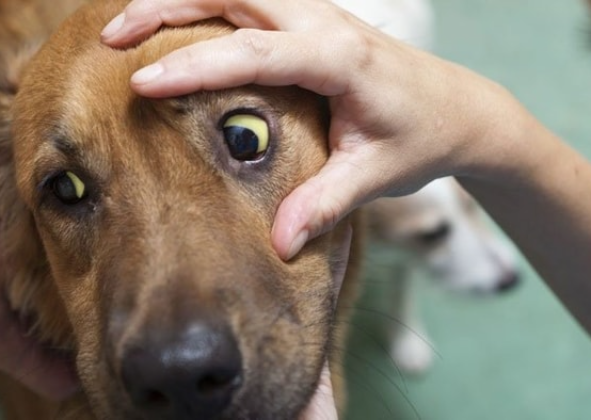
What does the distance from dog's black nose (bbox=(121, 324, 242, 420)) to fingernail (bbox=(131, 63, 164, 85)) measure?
36 centimetres

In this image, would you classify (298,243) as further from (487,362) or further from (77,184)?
(487,362)

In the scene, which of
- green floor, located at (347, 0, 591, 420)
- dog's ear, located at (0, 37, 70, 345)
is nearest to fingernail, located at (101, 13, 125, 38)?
dog's ear, located at (0, 37, 70, 345)

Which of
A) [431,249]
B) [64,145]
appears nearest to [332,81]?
[64,145]

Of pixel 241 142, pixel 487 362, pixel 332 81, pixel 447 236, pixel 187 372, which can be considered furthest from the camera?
pixel 487 362

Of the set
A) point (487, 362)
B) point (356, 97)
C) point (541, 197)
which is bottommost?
point (487, 362)

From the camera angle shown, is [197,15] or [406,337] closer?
[197,15]

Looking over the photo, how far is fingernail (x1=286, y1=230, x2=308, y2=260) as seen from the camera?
48.2 inches

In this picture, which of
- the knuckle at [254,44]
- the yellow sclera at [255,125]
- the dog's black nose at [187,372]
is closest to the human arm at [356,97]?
the knuckle at [254,44]

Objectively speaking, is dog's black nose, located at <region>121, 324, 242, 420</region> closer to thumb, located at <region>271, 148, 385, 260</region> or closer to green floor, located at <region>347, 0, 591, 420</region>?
thumb, located at <region>271, 148, 385, 260</region>

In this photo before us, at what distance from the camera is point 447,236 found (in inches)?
96.7

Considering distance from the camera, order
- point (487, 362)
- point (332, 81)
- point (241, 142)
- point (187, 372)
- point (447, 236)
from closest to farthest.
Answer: point (187, 372) → point (332, 81) → point (241, 142) → point (447, 236) → point (487, 362)

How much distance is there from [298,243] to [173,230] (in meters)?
0.19

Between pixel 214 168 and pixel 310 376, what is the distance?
0.36 meters

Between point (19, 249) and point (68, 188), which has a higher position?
point (68, 188)
